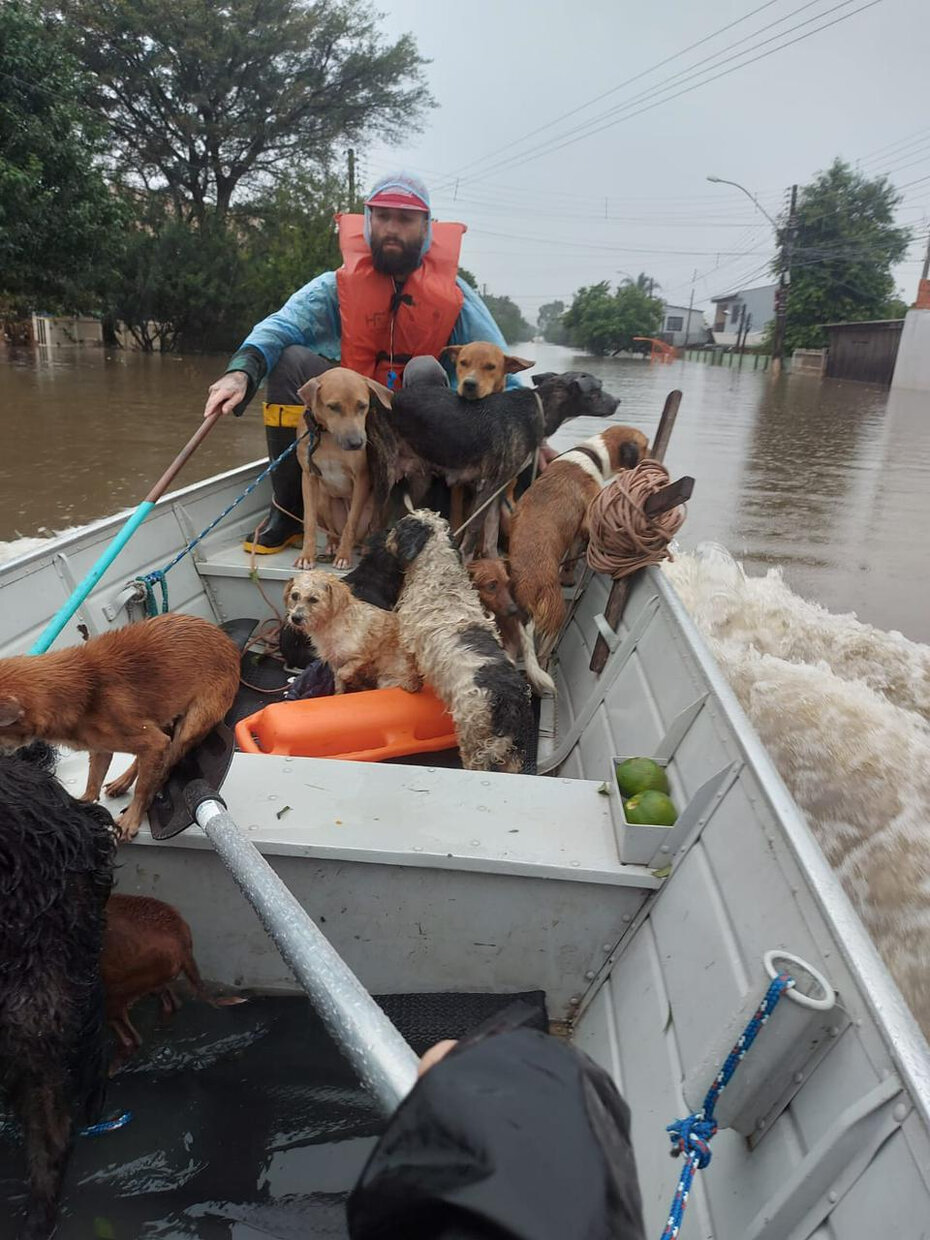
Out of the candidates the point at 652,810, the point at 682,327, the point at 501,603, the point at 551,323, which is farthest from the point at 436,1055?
the point at 551,323

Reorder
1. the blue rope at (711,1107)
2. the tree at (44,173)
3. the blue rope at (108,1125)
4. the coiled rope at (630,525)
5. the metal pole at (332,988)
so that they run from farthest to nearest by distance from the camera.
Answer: the tree at (44,173) → the coiled rope at (630,525) → the blue rope at (108,1125) → the blue rope at (711,1107) → the metal pole at (332,988)

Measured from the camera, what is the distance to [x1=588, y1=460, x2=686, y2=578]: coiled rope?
135 inches

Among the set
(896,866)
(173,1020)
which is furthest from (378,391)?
(896,866)

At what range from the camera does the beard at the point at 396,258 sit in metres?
4.99

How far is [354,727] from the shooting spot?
331 centimetres

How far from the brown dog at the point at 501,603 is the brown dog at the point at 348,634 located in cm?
54

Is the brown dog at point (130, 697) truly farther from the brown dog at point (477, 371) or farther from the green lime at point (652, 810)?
the brown dog at point (477, 371)

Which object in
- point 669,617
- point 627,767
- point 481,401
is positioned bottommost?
point 627,767

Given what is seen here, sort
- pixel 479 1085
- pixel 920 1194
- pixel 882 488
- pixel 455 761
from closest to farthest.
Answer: pixel 479 1085
pixel 920 1194
pixel 455 761
pixel 882 488

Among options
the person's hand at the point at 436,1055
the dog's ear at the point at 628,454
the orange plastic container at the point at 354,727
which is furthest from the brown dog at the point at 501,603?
the person's hand at the point at 436,1055

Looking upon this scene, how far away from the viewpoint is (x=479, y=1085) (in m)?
0.61

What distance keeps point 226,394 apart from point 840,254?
192ft

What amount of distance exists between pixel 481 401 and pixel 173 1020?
374 cm

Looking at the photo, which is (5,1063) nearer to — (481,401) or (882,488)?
(481,401)
